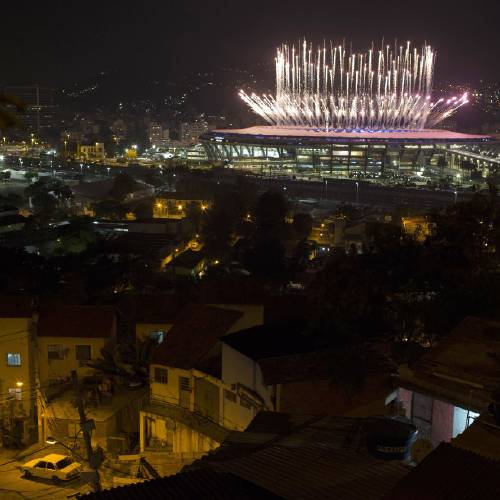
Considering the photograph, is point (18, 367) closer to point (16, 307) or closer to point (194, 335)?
point (16, 307)

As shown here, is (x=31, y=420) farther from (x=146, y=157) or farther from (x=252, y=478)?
(x=146, y=157)

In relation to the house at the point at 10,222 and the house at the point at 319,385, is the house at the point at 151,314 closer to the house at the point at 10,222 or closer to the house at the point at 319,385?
the house at the point at 319,385

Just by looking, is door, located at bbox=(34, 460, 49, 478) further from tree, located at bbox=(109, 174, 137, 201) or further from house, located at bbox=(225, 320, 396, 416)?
tree, located at bbox=(109, 174, 137, 201)

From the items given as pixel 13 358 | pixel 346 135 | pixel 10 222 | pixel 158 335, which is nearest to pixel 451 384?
pixel 158 335

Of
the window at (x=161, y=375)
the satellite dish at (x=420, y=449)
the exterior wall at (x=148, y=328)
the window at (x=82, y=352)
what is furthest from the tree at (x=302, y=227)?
the satellite dish at (x=420, y=449)

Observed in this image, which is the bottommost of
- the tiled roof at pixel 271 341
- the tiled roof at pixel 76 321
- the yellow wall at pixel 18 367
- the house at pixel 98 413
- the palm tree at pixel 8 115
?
the house at pixel 98 413

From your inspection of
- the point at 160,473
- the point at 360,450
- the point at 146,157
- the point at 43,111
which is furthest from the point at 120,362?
the point at 43,111
